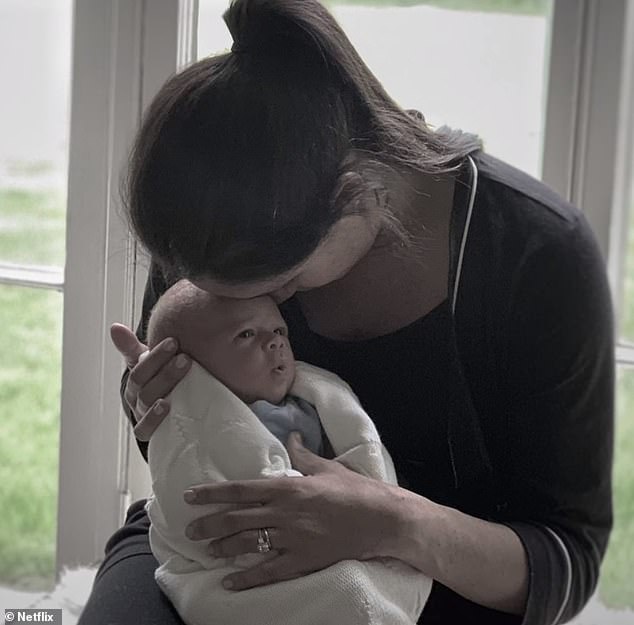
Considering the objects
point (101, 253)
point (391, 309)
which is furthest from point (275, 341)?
point (101, 253)

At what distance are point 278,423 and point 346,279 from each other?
16cm

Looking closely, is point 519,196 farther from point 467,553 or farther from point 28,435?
point 28,435

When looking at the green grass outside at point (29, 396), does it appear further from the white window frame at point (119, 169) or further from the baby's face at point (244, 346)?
the baby's face at point (244, 346)

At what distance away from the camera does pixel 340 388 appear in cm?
107

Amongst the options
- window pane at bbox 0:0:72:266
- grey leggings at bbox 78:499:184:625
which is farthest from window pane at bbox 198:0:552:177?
grey leggings at bbox 78:499:184:625

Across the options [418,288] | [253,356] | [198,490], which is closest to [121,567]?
[198,490]

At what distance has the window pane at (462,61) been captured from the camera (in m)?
1.05

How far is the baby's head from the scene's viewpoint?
1019mm

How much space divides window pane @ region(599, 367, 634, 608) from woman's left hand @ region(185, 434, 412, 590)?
21 cm

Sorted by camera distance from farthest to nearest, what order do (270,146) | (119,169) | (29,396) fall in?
(29,396), (119,169), (270,146)

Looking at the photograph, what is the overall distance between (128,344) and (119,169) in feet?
0.64

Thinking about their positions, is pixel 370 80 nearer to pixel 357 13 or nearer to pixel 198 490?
pixel 357 13

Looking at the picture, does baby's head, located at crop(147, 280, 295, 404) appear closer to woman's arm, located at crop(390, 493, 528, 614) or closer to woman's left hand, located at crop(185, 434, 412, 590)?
woman's left hand, located at crop(185, 434, 412, 590)

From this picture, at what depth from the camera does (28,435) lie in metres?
1.29
